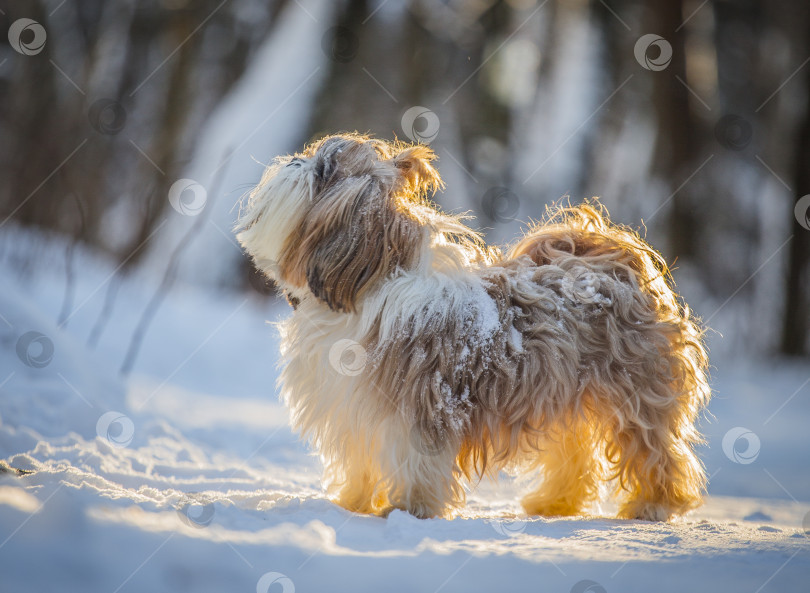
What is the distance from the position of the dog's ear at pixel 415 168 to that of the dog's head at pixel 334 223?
11 mm

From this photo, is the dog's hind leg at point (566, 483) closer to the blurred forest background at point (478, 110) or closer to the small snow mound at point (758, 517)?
the small snow mound at point (758, 517)

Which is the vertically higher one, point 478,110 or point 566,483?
point 478,110

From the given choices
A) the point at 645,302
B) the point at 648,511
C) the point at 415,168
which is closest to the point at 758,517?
the point at 648,511

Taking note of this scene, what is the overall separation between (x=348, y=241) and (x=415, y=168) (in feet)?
1.92

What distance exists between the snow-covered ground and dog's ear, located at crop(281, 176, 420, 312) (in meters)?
0.99

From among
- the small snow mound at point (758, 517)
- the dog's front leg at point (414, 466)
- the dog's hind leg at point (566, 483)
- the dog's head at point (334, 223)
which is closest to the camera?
the dog's front leg at point (414, 466)

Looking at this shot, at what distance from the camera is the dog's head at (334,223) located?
10.3 feet

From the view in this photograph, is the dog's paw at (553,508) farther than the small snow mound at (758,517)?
No

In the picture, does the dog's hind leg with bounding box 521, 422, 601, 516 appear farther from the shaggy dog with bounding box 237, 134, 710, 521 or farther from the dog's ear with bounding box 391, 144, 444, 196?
the dog's ear with bounding box 391, 144, 444, 196

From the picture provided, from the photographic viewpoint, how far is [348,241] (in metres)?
3.14

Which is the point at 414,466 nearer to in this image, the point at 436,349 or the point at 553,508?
the point at 436,349

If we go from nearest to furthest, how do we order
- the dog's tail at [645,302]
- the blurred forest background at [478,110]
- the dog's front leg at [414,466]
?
the dog's front leg at [414,466], the dog's tail at [645,302], the blurred forest background at [478,110]

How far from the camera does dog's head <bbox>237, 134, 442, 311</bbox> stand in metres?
3.15

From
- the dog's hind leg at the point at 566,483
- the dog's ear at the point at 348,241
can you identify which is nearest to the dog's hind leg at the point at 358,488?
the dog's ear at the point at 348,241
